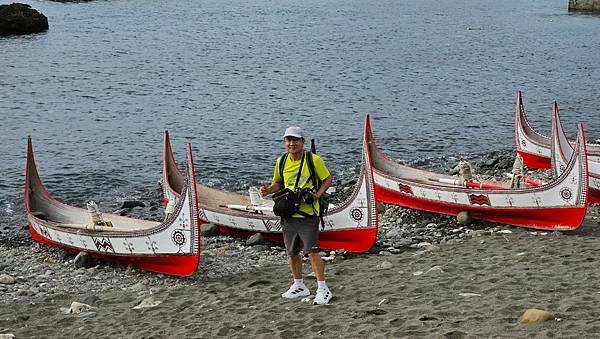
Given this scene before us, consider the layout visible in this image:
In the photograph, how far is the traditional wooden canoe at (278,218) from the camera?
1466 cm

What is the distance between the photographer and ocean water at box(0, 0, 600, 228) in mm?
27797

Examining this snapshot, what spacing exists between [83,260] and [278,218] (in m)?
3.70

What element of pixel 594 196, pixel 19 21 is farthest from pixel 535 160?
pixel 19 21

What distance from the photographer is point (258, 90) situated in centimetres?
4231

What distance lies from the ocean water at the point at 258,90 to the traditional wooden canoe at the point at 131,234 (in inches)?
110

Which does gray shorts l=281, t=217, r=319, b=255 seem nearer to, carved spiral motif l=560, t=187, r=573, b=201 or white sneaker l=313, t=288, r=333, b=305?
white sneaker l=313, t=288, r=333, b=305

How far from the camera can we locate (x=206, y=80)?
46188mm

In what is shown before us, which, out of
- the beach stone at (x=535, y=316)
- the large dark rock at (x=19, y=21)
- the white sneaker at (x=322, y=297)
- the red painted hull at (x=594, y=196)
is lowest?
the large dark rock at (x=19, y=21)

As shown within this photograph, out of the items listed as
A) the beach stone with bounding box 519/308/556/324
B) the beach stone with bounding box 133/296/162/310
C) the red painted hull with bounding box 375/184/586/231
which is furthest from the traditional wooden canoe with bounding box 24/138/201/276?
the red painted hull with bounding box 375/184/586/231

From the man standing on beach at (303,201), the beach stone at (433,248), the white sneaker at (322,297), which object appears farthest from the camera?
the beach stone at (433,248)

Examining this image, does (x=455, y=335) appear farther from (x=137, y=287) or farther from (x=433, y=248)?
(x=137, y=287)

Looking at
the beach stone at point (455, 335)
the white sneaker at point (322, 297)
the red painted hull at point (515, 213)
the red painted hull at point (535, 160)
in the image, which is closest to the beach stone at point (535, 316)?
the beach stone at point (455, 335)

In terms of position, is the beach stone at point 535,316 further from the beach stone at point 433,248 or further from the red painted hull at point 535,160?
the red painted hull at point 535,160

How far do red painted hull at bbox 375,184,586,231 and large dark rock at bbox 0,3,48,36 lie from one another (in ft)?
177
